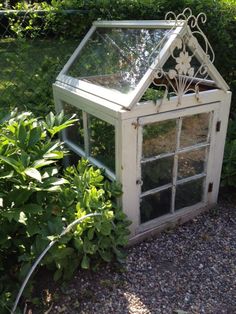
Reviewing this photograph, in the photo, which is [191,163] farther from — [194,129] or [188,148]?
[194,129]

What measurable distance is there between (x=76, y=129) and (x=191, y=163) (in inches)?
39.6

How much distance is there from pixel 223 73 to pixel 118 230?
2554mm

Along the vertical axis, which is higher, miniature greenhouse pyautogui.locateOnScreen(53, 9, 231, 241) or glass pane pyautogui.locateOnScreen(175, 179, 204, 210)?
miniature greenhouse pyautogui.locateOnScreen(53, 9, 231, 241)

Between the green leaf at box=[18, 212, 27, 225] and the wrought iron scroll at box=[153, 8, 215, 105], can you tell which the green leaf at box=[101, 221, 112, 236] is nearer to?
the green leaf at box=[18, 212, 27, 225]

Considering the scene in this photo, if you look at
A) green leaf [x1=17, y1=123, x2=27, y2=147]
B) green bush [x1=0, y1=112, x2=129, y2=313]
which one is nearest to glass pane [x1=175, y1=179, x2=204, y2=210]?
green bush [x1=0, y1=112, x2=129, y2=313]

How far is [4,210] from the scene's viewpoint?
200 cm

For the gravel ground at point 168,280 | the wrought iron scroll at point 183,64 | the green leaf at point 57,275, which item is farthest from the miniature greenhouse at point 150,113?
the green leaf at point 57,275

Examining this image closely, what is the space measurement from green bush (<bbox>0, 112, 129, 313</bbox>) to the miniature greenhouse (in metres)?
0.27

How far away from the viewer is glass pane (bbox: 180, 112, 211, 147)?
2656 millimetres

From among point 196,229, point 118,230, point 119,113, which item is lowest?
point 196,229

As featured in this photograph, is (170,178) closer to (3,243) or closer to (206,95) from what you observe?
(206,95)

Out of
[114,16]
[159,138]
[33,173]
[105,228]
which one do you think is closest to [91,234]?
[105,228]

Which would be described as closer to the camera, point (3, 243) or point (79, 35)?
point (3, 243)

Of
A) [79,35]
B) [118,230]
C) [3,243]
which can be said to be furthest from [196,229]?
[79,35]
